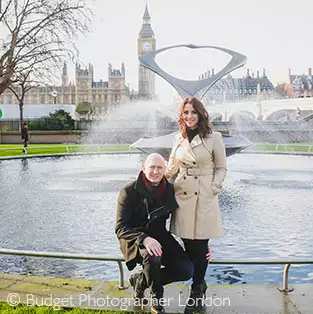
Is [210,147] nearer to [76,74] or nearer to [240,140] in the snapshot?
[240,140]

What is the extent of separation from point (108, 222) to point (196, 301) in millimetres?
4201

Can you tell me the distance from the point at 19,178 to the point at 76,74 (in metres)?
116

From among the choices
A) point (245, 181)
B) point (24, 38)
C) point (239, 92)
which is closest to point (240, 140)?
point (245, 181)

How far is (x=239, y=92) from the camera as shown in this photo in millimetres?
119125

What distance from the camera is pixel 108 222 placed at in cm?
771

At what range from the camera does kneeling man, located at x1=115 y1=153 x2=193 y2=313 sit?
358 cm

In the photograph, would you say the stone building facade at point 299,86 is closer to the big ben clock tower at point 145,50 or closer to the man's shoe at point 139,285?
the big ben clock tower at point 145,50

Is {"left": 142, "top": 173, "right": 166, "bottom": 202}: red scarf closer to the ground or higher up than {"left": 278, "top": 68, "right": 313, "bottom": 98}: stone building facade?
closer to the ground

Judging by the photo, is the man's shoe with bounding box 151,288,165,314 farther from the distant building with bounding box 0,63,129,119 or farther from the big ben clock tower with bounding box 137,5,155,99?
the big ben clock tower with bounding box 137,5,155,99

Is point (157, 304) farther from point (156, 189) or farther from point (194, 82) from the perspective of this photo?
point (194, 82)

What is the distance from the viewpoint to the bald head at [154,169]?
3.58m

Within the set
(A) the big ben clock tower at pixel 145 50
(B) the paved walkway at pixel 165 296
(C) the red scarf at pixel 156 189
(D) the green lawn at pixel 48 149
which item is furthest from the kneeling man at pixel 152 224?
(A) the big ben clock tower at pixel 145 50

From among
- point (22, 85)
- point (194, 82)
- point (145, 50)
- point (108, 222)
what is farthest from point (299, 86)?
point (108, 222)

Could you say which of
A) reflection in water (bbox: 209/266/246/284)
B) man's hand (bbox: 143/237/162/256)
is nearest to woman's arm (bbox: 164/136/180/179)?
man's hand (bbox: 143/237/162/256)
